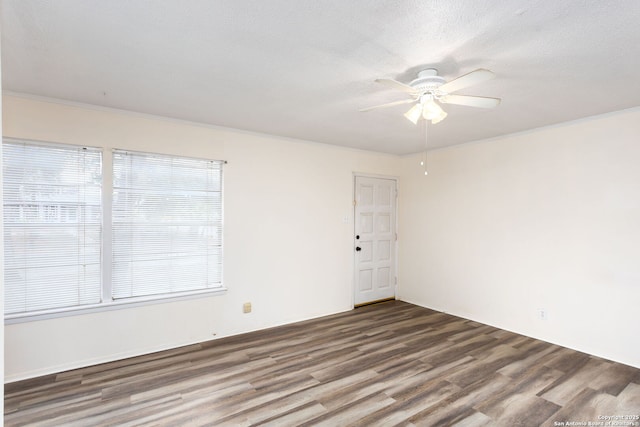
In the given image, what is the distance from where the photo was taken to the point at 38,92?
2.86m

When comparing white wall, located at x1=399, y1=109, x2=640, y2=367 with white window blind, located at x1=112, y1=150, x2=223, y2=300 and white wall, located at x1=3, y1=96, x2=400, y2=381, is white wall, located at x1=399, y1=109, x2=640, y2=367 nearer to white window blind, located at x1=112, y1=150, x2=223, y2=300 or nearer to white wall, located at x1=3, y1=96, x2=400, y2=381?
white wall, located at x1=3, y1=96, x2=400, y2=381

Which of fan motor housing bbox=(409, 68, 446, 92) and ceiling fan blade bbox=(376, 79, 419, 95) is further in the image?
fan motor housing bbox=(409, 68, 446, 92)

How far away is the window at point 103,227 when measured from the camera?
9.61 feet

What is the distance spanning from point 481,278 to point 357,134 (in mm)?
2516

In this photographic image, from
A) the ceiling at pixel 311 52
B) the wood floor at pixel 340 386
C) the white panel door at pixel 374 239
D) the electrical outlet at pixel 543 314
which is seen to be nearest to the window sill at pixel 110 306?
A: the wood floor at pixel 340 386

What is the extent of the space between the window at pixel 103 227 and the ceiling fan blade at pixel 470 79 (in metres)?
2.65

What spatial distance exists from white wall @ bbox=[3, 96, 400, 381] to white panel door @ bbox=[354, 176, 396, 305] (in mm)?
207

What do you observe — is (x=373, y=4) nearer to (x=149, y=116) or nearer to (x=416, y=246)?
(x=149, y=116)

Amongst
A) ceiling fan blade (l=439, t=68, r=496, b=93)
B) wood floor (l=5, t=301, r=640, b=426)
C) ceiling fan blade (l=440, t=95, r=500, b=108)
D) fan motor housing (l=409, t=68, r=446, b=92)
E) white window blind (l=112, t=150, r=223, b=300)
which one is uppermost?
fan motor housing (l=409, t=68, r=446, b=92)

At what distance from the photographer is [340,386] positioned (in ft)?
9.29

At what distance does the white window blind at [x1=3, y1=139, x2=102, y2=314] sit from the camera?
290cm

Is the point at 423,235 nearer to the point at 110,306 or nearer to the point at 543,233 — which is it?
the point at 543,233

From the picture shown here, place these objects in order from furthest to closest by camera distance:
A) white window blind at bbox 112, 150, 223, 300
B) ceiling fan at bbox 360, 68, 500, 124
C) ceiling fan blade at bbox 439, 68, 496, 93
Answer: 1. white window blind at bbox 112, 150, 223, 300
2. ceiling fan at bbox 360, 68, 500, 124
3. ceiling fan blade at bbox 439, 68, 496, 93

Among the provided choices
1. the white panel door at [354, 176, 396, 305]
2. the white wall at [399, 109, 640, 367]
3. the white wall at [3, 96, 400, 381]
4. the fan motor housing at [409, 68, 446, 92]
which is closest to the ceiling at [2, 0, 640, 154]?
the fan motor housing at [409, 68, 446, 92]
